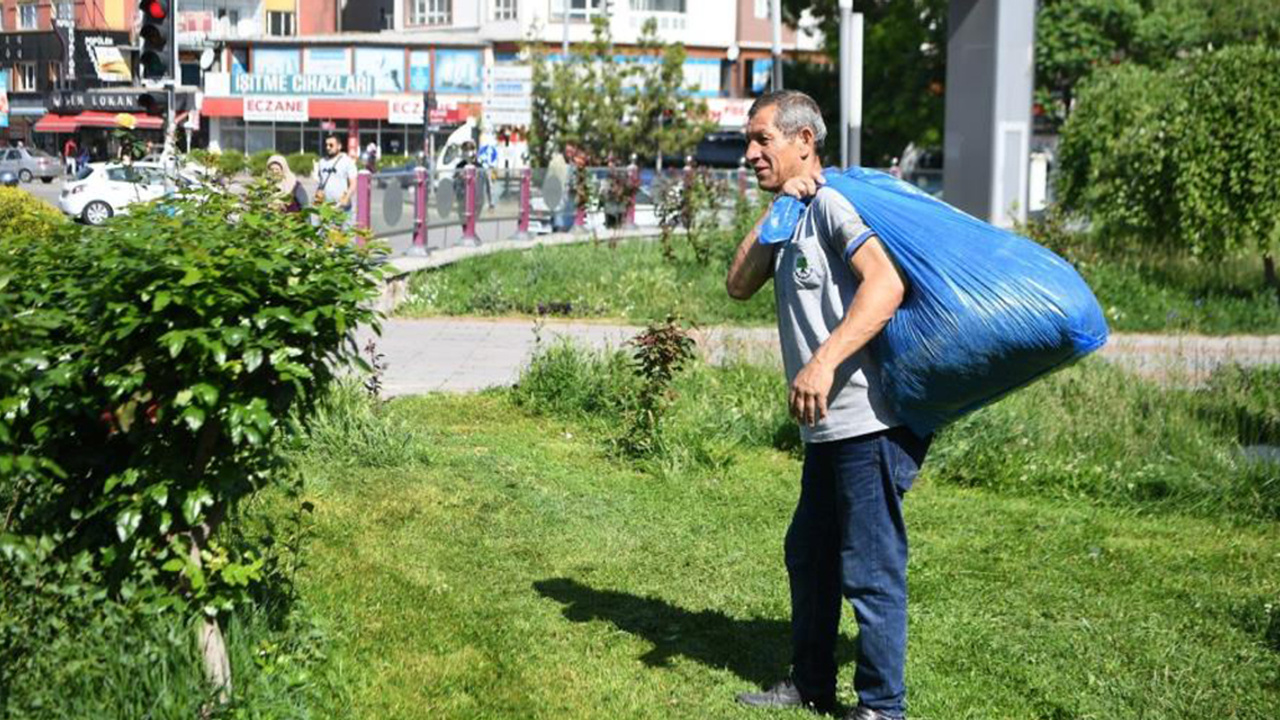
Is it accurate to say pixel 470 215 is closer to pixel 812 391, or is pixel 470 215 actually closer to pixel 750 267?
pixel 750 267

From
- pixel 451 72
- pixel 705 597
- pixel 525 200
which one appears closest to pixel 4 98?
pixel 451 72

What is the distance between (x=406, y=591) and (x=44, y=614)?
7.19ft

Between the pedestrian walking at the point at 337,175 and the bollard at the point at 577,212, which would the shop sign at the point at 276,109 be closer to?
the bollard at the point at 577,212

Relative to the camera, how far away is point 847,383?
480 cm

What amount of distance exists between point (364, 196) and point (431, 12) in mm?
61906

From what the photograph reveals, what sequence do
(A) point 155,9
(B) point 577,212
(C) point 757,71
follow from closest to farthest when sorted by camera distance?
(A) point 155,9
(B) point 577,212
(C) point 757,71

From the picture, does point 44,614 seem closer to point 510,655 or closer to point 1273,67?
point 510,655

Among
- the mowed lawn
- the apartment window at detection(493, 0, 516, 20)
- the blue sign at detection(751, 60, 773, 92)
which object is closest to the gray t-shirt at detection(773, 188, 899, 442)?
the mowed lawn

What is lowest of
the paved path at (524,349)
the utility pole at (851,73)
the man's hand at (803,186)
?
the paved path at (524,349)

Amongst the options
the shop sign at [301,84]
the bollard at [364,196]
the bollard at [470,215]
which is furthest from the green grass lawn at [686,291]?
the shop sign at [301,84]

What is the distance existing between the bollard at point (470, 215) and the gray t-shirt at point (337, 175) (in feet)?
11.0

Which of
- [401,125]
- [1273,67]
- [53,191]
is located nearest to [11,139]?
[401,125]

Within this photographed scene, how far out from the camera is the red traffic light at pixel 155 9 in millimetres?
18078

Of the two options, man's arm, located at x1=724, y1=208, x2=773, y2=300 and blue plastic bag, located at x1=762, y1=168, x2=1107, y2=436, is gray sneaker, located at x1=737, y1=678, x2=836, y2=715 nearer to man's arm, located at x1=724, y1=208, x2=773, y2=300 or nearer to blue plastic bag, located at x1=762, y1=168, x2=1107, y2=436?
blue plastic bag, located at x1=762, y1=168, x2=1107, y2=436
